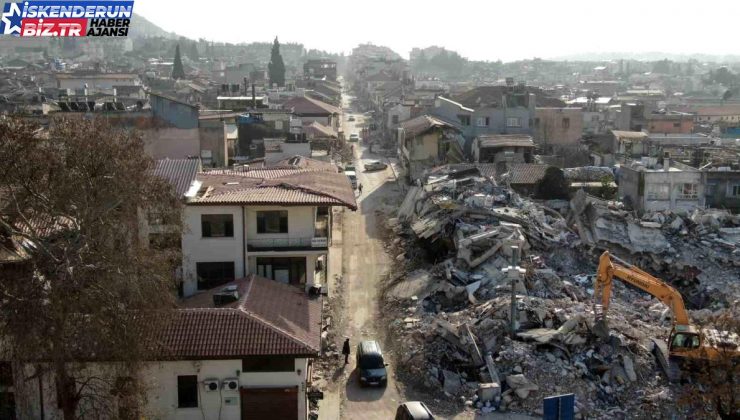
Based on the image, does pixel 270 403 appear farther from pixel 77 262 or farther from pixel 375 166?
pixel 375 166

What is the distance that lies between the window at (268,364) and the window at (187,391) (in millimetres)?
1252

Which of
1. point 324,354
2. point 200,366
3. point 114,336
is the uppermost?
point 114,336

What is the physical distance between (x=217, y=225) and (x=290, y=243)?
2.31 meters

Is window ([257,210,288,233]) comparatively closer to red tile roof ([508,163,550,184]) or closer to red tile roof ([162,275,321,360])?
red tile roof ([162,275,321,360])

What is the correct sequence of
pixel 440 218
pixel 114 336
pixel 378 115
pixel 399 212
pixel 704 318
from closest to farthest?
pixel 114 336 < pixel 704 318 < pixel 440 218 < pixel 399 212 < pixel 378 115

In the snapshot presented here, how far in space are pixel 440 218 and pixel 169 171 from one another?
1256cm

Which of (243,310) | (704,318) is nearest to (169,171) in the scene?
(243,310)

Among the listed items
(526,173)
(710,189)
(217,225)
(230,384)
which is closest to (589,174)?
(526,173)

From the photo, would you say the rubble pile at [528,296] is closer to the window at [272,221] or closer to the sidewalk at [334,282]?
the sidewalk at [334,282]

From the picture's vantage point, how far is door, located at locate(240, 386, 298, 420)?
18.0 metres

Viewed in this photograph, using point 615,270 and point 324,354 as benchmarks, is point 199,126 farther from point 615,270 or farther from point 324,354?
point 615,270

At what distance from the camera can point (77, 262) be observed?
14211mm

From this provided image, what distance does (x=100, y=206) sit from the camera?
48.4 ft

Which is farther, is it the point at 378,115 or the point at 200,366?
the point at 378,115
